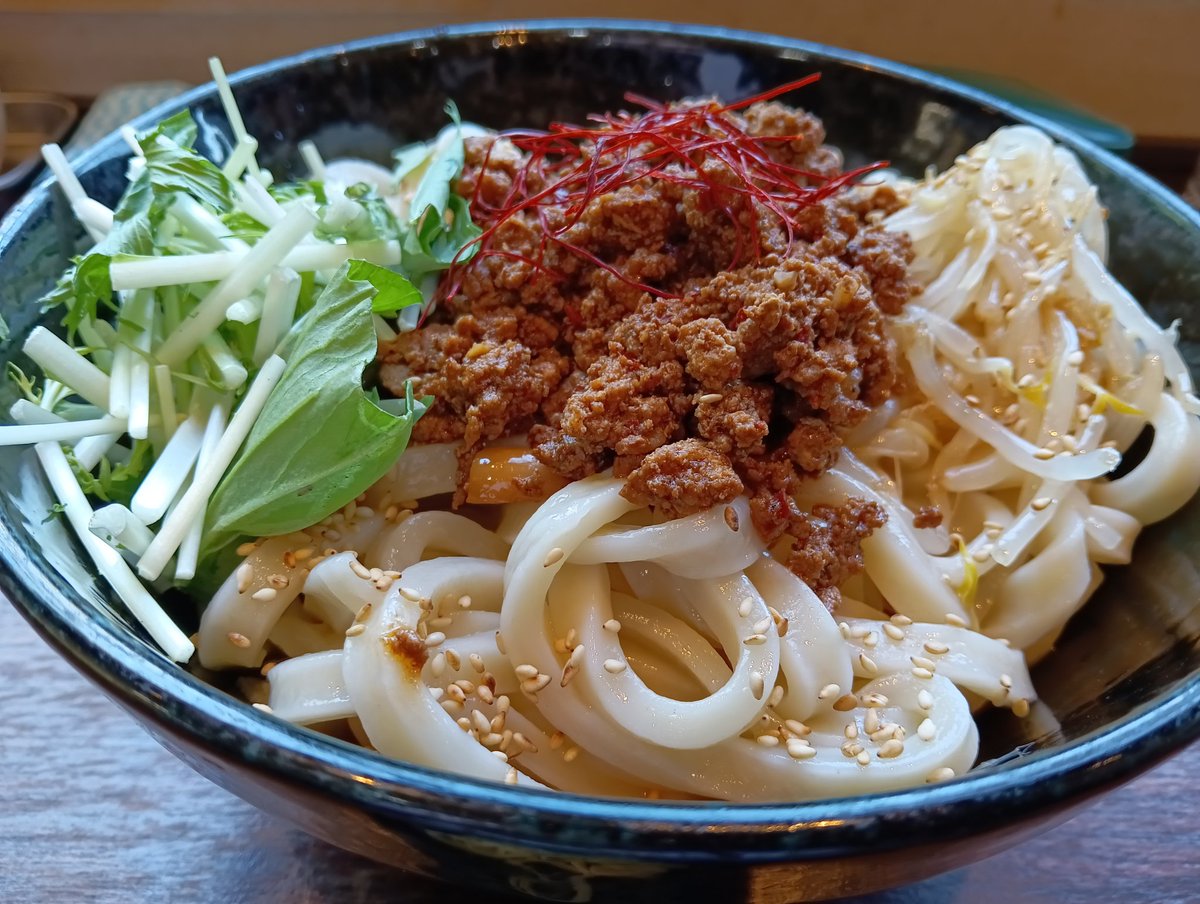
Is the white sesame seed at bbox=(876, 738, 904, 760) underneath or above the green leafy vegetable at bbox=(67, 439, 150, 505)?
underneath

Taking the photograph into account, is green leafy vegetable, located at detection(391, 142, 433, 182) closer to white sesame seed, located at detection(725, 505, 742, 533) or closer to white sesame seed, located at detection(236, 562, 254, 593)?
white sesame seed, located at detection(236, 562, 254, 593)

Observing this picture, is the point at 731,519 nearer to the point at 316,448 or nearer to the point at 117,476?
the point at 316,448

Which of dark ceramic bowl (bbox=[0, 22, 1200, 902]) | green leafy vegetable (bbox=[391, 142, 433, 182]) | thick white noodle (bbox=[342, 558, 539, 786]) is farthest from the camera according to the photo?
green leafy vegetable (bbox=[391, 142, 433, 182])

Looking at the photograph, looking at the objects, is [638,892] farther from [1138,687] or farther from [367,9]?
[367,9]

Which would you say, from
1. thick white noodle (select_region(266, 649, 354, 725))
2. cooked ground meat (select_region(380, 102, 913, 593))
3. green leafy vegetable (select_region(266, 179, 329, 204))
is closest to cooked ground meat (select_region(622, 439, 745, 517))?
cooked ground meat (select_region(380, 102, 913, 593))

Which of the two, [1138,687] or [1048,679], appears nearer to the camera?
[1138,687]

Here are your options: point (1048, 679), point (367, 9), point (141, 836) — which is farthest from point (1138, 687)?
point (367, 9)

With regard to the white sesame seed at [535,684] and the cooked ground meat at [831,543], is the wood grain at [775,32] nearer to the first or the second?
the cooked ground meat at [831,543]
